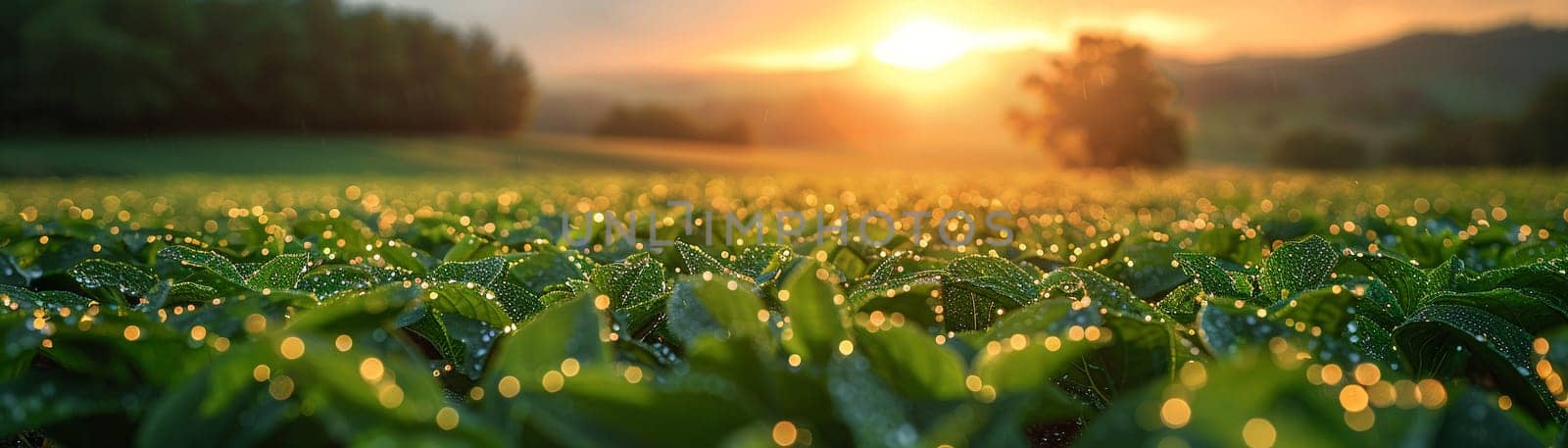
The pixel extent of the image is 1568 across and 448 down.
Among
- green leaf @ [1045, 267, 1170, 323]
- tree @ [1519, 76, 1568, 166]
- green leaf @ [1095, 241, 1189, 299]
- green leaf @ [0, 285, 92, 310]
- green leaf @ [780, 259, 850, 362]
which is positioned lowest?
tree @ [1519, 76, 1568, 166]

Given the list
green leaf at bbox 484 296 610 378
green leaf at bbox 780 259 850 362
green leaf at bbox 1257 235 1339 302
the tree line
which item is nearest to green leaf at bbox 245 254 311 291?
green leaf at bbox 484 296 610 378

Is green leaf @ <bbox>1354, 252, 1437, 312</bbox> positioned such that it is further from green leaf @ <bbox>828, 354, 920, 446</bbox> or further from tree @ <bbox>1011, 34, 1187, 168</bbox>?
tree @ <bbox>1011, 34, 1187, 168</bbox>

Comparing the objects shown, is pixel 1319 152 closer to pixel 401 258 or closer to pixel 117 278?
pixel 401 258

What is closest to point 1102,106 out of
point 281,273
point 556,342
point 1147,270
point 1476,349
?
point 1147,270

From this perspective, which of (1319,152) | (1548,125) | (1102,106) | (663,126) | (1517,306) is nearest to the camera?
(1517,306)

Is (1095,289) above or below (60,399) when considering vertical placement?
below

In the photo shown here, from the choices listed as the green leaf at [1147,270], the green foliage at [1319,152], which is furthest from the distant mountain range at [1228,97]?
the green leaf at [1147,270]

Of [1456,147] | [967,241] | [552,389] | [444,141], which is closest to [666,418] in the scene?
[552,389]
